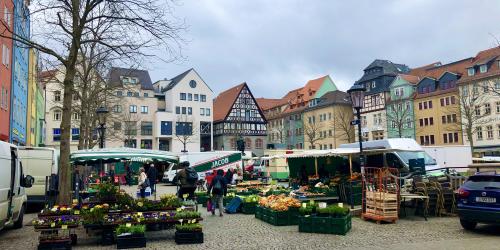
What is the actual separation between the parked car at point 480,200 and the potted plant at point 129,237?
7.96 meters

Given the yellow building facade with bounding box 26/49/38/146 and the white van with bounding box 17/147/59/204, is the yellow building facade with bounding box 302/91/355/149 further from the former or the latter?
the white van with bounding box 17/147/59/204

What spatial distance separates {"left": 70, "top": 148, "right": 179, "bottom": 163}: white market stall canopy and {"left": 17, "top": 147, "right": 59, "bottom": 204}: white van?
5202 mm

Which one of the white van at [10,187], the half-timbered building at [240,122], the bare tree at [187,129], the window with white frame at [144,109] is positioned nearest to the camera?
the white van at [10,187]

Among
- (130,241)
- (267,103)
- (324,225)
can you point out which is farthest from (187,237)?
(267,103)

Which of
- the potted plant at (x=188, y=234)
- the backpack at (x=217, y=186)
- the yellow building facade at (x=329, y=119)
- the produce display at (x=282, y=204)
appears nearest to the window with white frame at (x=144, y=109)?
the yellow building facade at (x=329, y=119)

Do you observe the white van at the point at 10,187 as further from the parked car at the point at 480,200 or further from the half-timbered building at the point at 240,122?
the half-timbered building at the point at 240,122

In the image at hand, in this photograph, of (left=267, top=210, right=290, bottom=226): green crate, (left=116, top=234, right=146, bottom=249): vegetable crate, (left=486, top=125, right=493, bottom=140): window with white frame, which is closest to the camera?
(left=116, top=234, right=146, bottom=249): vegetable crate

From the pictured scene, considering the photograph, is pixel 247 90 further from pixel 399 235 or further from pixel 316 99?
pixel 399 235

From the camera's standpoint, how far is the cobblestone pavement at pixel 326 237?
10.4m

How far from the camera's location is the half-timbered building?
7838cm

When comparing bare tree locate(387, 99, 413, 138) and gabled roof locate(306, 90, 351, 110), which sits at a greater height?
gabled roof locate(306, 90, 351, 110)

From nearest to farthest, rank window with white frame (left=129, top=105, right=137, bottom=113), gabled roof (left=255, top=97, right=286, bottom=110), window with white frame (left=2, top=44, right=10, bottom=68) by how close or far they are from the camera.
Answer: window with white frame (left=2, top=44, right=10, bottom=68), window with white frame (left=129, top=105, right=137, bottom=113), gabled roof (left=255, top=97, right=286, bottom=110)

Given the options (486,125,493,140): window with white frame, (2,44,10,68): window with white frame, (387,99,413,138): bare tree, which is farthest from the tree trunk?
(486,125,493,140): window with white frame

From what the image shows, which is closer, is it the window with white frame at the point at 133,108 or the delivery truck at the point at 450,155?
the delivery truck at the point at 450,155
